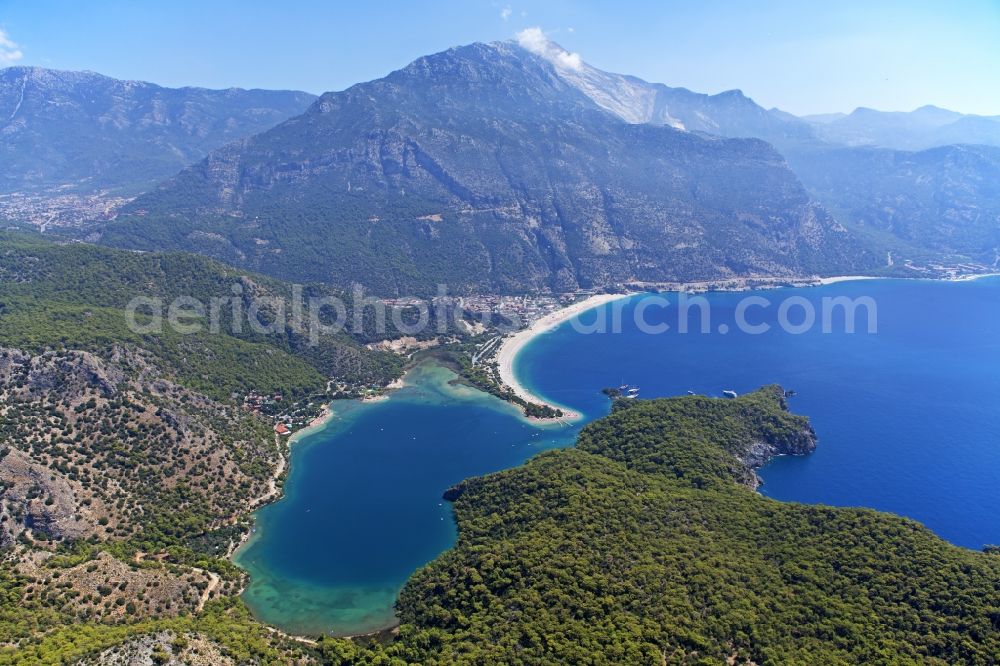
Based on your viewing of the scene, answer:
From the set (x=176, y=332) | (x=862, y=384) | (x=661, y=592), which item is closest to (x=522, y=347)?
(x=862, y=384)

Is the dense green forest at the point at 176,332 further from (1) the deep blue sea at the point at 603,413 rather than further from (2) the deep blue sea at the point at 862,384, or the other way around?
(2) the deep blue sea at the point at 862,384

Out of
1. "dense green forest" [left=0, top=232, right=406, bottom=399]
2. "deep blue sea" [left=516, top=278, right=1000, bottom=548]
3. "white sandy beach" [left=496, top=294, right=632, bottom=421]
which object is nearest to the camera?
"deep blue sea" [left=516, top=278, right=1000, bottom=548]

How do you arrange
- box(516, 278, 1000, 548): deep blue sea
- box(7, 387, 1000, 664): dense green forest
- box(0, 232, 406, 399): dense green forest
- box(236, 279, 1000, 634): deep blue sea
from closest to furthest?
1. box(7, 387, 1000, 664): dense green forest
2. box(236, 279, 1000, 634): deep blue sea
3. box(516, 278, 1000, 548): deep blue sea
4. box(0, 232, 406, 399): dense green forest

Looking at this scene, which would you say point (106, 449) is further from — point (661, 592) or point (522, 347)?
point (522, 347)

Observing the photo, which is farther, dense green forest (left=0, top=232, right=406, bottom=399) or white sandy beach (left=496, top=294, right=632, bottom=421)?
white sandy beach (left=496, top=294, right=632, bottom=421)

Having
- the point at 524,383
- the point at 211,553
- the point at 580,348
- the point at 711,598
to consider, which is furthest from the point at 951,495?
the point at 211,553

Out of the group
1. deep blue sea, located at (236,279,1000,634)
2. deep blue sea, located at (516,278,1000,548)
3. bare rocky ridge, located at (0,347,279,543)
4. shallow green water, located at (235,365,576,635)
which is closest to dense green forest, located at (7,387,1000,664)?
shallow green water, located at (235,365,576,635)

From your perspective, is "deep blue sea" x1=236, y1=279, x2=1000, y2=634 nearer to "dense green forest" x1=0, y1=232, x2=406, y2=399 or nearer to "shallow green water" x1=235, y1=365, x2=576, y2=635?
"shallow green water" x1=235, y1=365, x2=576, y2=635

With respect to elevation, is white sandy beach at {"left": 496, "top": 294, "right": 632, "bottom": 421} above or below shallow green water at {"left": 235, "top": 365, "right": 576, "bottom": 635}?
above
